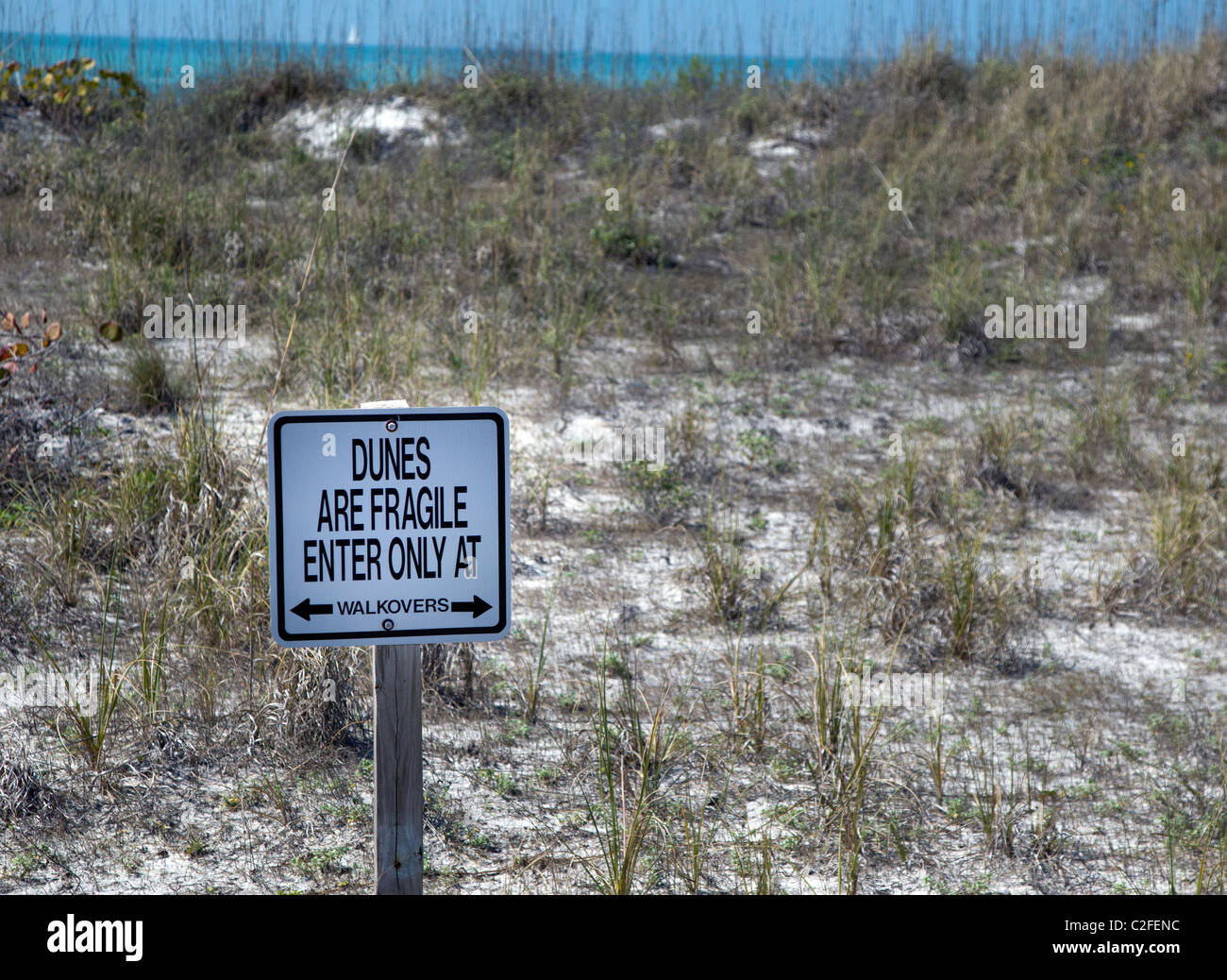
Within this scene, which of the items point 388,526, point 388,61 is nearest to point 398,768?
point 388,526

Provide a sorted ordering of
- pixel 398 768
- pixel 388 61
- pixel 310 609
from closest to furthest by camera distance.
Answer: pixel 310 609
pixel 398 768
pixel 388 61

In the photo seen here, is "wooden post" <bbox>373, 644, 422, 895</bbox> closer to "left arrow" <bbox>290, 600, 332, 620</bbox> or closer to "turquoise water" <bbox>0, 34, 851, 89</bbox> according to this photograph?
"left arrow" <bbox>290, 600, 332, 620</bbox>

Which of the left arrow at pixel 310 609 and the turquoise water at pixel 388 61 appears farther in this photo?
the turquoise water at pixel 388 61

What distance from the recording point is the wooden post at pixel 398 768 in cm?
189

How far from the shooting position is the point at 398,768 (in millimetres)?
1913

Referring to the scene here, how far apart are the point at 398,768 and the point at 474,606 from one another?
31cm

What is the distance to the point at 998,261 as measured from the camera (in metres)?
9.23

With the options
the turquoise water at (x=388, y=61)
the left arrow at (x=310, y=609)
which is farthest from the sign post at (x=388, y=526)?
the turquoise water at (x=388, y=61)

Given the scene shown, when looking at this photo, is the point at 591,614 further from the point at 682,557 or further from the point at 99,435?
the point at 99,435

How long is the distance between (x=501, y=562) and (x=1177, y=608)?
385 cm

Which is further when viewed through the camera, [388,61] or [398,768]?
[388,61]

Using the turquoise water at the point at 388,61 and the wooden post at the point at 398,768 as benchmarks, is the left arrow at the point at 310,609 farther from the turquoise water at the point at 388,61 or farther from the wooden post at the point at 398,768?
the turquoise water at the point at 388,61

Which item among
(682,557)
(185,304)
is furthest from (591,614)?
(185,304)

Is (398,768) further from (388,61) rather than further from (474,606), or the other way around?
(388,61)
